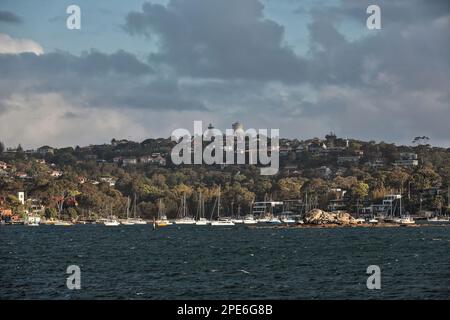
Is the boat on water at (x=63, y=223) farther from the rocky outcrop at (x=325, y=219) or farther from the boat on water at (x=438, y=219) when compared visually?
the boat on water at (x=438, y=219)

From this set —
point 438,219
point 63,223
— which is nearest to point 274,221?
point 438,219

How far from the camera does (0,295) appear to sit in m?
43.7

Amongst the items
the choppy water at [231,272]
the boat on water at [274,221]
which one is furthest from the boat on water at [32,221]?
the choppy water at [231,272]

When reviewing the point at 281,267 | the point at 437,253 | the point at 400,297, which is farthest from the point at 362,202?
the point at 400,297

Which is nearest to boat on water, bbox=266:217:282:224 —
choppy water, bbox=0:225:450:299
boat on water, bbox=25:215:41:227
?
boat on water, bbox=25:215:41:227

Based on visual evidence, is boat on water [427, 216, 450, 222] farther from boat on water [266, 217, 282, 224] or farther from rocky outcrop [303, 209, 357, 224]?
rocky outcrop [303, 209, 357, 224]

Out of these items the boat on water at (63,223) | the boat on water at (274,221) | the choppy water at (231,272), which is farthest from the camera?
the boat on water at (63,223)

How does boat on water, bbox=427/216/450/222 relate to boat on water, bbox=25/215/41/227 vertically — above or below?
above

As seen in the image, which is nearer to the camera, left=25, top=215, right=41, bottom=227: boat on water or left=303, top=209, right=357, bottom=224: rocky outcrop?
left=303, top=209, right=357, bottom=224: rocky outcrop

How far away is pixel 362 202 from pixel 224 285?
152m

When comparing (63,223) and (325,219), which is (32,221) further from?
(325,219)

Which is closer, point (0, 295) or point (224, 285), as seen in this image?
point (0, 295)
